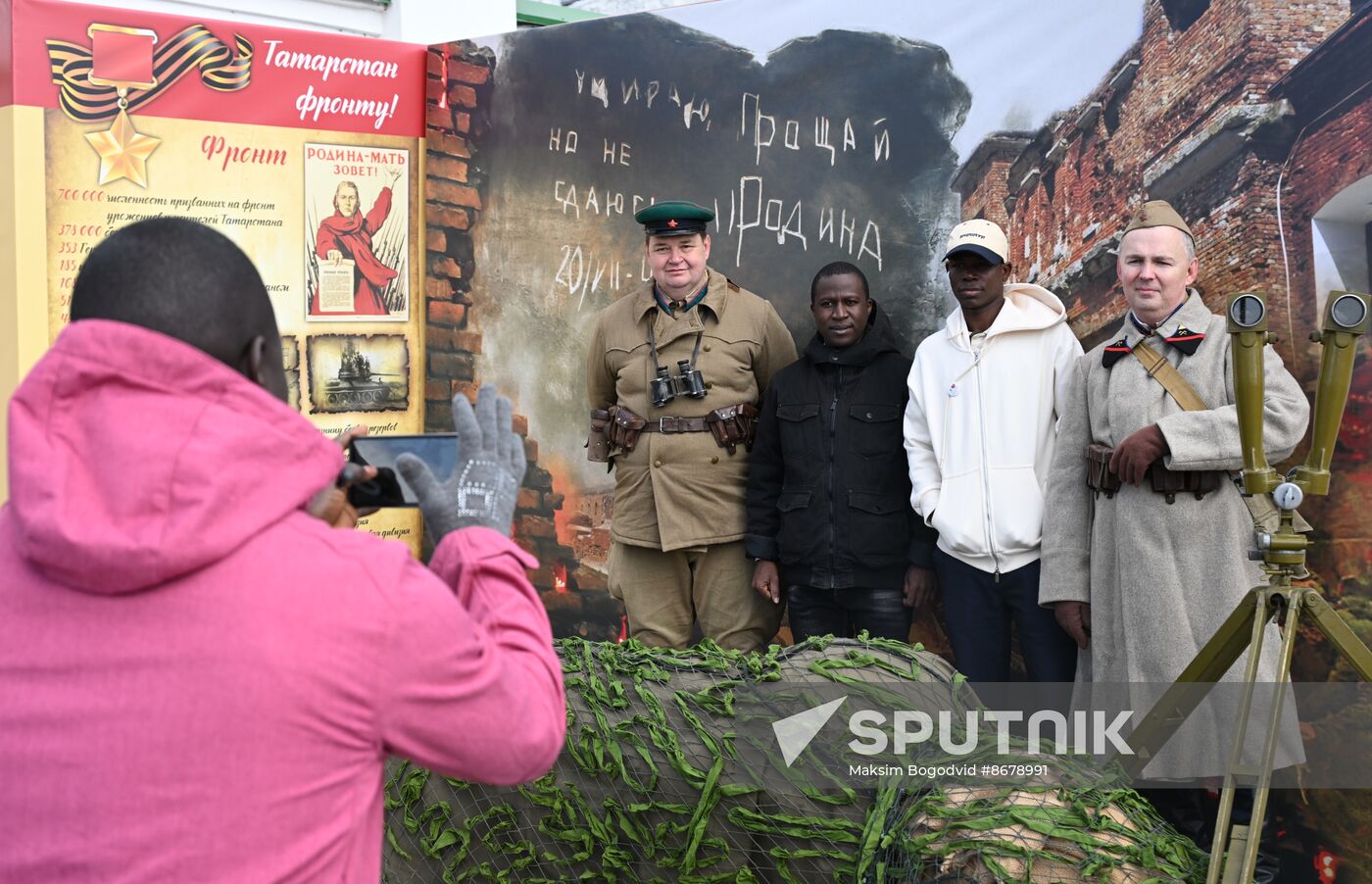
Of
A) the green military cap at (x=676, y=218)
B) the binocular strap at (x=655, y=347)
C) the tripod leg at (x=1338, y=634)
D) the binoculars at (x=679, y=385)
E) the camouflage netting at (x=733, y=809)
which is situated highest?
the green military cap at (x=676, y=218)

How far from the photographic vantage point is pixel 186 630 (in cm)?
118

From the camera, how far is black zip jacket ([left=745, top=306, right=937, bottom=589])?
387 cm

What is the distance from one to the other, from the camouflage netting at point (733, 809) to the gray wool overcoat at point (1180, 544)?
81cm

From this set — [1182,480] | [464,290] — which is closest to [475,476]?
[1182,480]

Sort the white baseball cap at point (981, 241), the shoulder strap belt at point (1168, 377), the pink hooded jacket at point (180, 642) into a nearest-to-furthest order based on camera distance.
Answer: the pink hooded jacket at point (180, 642) < the shoulder strap belt at point (1168, 377) < the white baseball cap at point (981, 241)

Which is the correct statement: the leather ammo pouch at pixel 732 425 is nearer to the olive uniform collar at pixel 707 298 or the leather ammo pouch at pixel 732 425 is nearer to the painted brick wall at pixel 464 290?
the olive uniform collar at pixel 707 298

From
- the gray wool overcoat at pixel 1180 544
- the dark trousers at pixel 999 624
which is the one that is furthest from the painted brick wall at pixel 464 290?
the gray wool overcoat at pixel 1180 544

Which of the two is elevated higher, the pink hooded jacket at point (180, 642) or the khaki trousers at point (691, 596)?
the pink hooded jacket at point (180, 642)

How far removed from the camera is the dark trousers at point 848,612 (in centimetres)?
391

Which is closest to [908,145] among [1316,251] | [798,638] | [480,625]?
[1316,251]

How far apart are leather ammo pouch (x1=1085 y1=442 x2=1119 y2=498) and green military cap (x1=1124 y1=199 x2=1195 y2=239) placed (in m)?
0.62

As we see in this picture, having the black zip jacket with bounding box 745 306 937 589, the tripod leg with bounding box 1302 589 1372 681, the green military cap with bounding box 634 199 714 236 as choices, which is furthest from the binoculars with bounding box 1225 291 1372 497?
the green military cap with bounding box 634 199 714 236

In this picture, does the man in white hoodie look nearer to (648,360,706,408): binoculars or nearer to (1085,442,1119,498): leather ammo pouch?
(1085,442,1119,498): leather ammo pouch

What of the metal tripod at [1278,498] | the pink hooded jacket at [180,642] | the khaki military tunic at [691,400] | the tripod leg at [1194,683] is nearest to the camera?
the pink hooded jacket at [180,642]
